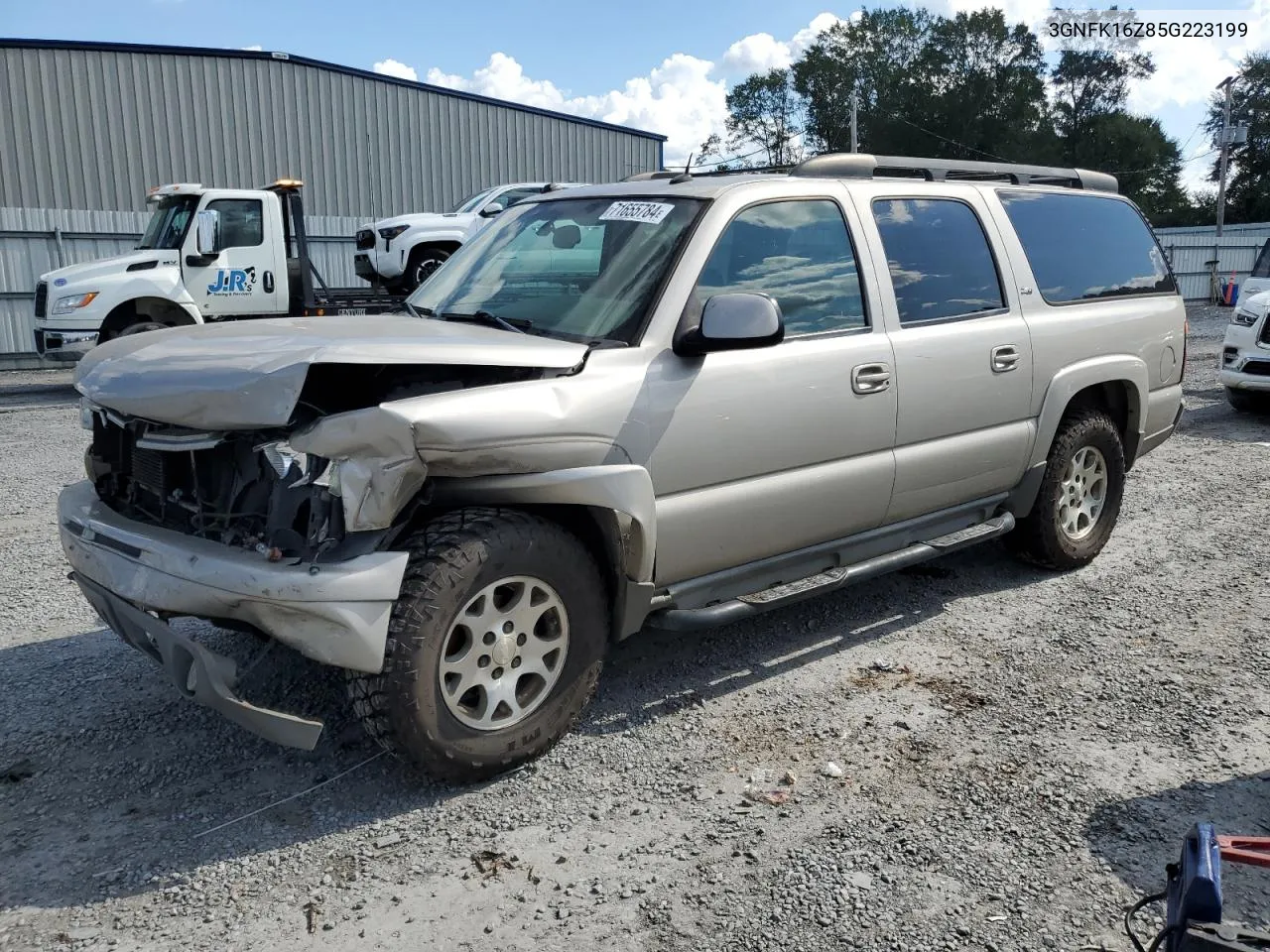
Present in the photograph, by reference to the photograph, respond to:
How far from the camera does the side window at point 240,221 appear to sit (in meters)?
12.9

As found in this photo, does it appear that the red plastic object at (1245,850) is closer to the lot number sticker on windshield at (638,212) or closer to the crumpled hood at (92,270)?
the lot number sticker on windshield at (638,212)

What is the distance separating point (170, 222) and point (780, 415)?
37.4 feet

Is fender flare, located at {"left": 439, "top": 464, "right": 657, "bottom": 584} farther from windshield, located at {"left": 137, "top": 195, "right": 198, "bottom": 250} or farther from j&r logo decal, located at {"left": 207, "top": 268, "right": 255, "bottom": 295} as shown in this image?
windshield, located at {"left": 137, "top": 195, "right": 198, "bottom": 250}

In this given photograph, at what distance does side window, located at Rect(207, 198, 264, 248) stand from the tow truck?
12mm

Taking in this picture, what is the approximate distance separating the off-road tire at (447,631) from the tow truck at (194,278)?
8.89m

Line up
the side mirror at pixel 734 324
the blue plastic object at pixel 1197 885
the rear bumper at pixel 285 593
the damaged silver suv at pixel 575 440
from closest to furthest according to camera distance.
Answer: the blue plastic object at pixel 1197 885 → the rear bumper at pixel 285 593 → the damaged silver suv at pixel 575 440 → the side mirror at pixel 734 324

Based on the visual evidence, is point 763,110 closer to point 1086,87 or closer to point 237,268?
point 1086,87

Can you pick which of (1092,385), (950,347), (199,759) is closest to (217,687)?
(199,759)

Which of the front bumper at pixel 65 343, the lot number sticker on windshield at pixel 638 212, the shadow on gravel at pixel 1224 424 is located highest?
the lot number sticker on windshield at pixel 638 212

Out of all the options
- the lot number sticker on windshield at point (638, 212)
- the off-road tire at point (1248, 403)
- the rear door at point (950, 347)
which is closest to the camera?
the lot number sticker on windshield at point (638, 212)

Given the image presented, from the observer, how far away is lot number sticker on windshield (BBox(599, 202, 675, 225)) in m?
4.01

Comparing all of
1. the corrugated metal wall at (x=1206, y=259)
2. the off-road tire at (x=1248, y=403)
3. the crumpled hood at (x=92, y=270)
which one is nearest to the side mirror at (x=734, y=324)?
the off-road tire at (x=1248, y=403)

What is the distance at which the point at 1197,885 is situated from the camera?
2.01 metres

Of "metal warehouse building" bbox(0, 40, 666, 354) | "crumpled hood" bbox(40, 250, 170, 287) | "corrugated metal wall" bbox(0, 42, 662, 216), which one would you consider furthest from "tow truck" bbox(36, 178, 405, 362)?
"corrugated metal wall" bbox(0, 42, 662, 216)
